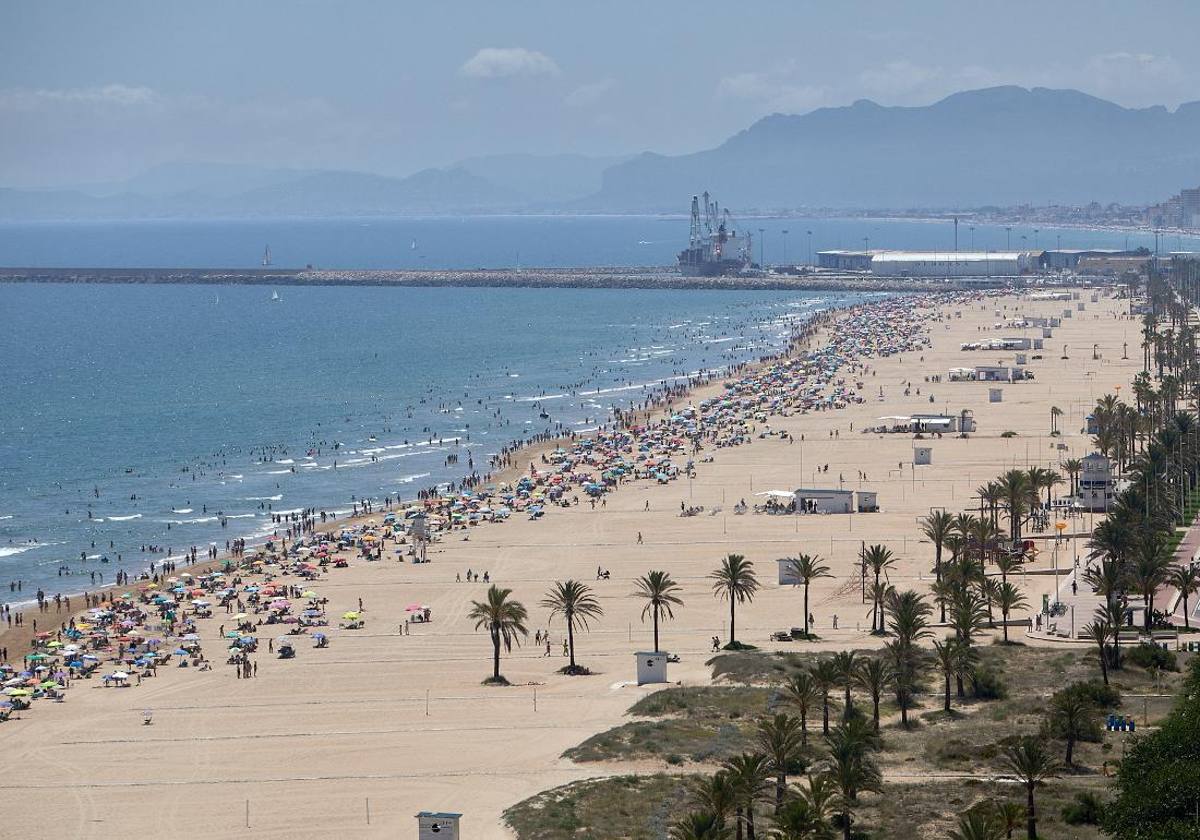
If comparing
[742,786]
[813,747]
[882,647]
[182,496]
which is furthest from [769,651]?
[182,496]

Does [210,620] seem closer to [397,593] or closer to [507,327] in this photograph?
[397,593]

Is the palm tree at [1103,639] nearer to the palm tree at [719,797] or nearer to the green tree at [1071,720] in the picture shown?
the green tree at [1071,720]

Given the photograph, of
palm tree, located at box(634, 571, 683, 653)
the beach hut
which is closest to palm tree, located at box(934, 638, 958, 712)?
palm tree, located at box(634, 571, 683, 653)

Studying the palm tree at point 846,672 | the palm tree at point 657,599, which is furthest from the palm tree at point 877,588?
the palm tree at point 846,672

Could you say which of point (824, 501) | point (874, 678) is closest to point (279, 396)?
point (824, 501)

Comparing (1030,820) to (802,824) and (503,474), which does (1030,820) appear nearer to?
(802,824)
